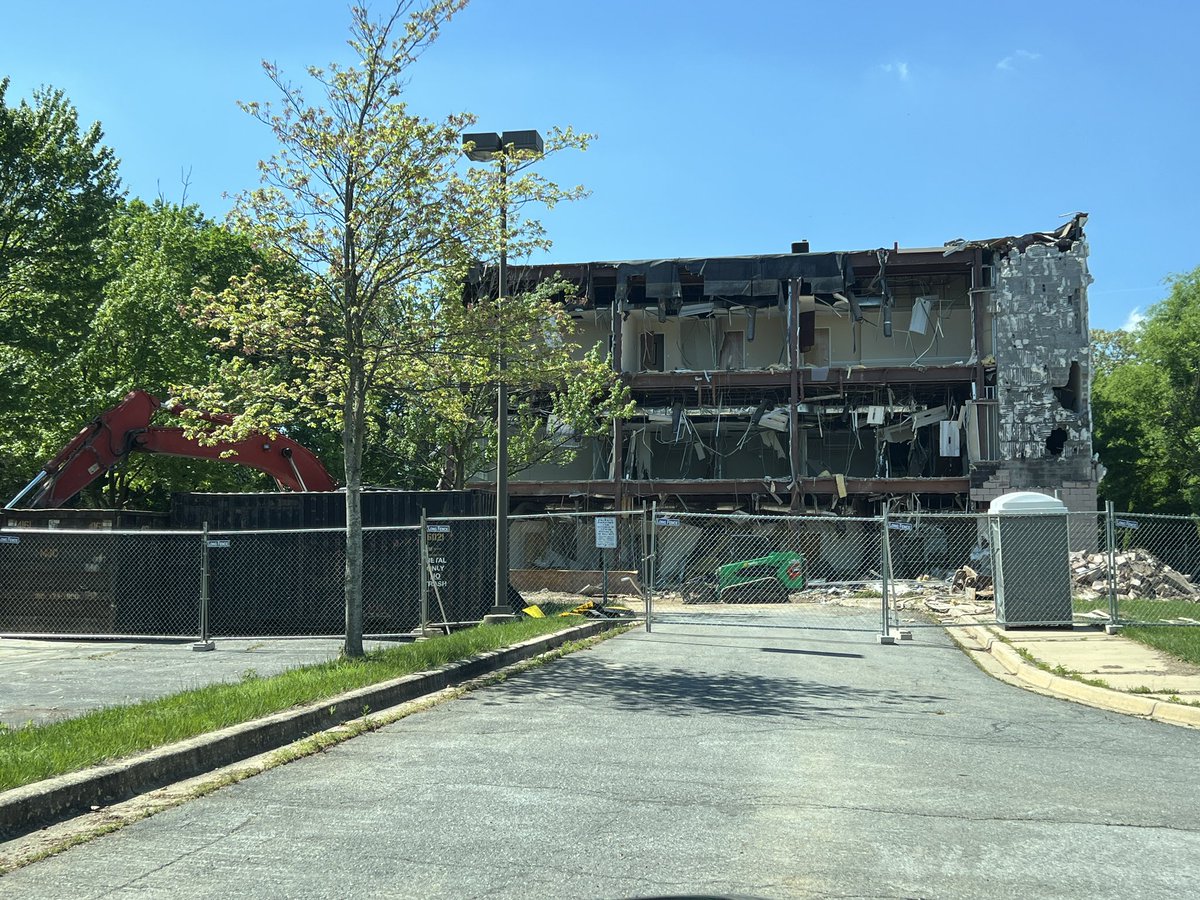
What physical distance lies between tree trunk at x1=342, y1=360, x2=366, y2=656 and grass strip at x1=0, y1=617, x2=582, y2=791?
369 mm

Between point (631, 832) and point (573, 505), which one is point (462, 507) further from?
point (573, 505)

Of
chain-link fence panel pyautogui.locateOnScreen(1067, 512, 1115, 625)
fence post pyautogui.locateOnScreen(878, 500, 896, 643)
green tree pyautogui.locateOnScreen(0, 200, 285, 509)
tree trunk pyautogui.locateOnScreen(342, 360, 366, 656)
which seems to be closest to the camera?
tree trunk pyautogui.locateOnScreen(342, 360, 366, 656)

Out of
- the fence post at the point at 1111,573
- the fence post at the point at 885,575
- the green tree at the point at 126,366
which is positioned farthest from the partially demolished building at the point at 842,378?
the fence post at the point at 1111,573

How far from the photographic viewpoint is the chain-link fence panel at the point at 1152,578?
674 inches

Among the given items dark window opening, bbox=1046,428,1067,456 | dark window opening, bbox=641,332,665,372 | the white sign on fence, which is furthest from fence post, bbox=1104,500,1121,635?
dark window opening, bbox=641,332,665,372

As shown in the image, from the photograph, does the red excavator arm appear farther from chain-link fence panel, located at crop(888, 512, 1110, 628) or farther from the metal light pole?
chain-link fence panel, located at crop(888, 512, 1110, 628)

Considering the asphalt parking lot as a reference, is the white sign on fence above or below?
above

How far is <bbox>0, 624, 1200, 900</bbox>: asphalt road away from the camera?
487cm

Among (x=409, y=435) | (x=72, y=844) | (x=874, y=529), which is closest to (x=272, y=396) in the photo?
(x=72, y=844)

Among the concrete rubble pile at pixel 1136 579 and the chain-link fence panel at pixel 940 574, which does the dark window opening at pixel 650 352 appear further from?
the concrete rubble pile at pixel 1136 579

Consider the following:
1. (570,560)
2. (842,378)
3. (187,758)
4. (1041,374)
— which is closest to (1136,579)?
(1041,374)

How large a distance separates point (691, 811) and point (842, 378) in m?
33.5

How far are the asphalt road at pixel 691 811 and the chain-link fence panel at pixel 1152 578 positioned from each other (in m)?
7.86

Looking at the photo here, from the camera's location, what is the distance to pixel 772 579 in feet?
93.4
